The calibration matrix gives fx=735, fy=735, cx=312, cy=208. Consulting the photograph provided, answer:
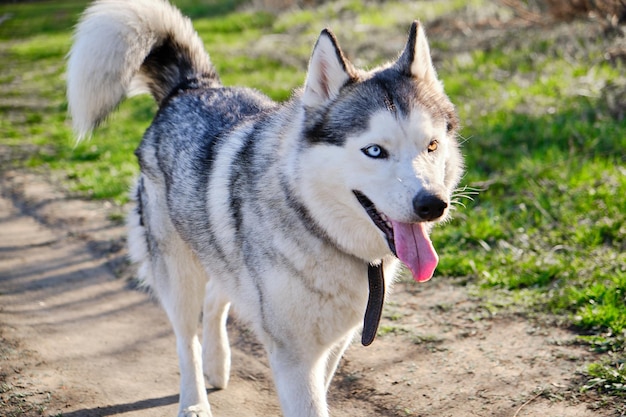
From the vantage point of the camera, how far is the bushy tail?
372 centimetres

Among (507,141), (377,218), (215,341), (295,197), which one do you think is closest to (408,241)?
(377,218)

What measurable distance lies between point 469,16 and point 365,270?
26.7ft

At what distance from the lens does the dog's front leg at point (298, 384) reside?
Answer: 9.27 ft

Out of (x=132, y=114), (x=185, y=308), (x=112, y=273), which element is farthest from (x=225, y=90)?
(x=132, y=114)

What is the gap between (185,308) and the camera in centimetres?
359

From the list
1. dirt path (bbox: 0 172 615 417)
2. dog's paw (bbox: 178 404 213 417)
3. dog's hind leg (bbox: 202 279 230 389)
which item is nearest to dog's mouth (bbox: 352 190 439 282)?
dirt path (bbox: 0 172 615 417)

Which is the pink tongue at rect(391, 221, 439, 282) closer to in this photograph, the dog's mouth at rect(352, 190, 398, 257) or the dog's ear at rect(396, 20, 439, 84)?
the dog's mouth at rect(352, 190, 398, 257)

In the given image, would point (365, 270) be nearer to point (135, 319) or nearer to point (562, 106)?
point (135, 319)

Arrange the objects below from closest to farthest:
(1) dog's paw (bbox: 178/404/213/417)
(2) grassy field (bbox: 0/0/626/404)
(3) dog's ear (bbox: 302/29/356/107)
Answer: (3) dog's ear (bbox: 302/29/356/107) → (1) dog's paw (bbox: 178/404/213/417) → (2) grassy field (bbox: 0/0/626/404)

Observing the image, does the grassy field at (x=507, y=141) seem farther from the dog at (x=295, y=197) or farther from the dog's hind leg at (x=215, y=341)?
the dog's hind leg at (x=215, y=341)

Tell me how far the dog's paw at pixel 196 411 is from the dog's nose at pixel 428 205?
151 centimetres

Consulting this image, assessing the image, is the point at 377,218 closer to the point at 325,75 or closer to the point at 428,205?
the point at 428,205

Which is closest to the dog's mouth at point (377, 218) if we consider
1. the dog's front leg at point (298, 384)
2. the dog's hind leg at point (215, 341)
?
the dog's front leg at point (298, 384)

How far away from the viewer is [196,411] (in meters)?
3.42
